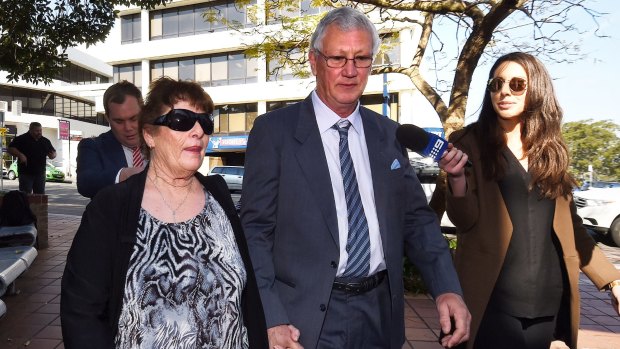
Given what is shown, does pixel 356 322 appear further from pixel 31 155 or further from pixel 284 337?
pixel 31 155

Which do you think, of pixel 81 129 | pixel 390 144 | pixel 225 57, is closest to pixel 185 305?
pixel 390 144

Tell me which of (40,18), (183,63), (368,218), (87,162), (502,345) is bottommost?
(502,345)

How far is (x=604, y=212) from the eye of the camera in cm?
1080

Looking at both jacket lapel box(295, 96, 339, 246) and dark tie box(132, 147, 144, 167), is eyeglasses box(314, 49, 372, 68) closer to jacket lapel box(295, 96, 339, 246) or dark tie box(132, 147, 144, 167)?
jacket lapel box(295, 96, 339, 246)

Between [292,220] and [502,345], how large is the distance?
124 cm

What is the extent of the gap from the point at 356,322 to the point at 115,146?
180 cm

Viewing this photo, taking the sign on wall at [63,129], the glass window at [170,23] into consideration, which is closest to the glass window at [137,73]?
the glass window at [170,23]

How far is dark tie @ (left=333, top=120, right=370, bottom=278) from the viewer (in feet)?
6.61

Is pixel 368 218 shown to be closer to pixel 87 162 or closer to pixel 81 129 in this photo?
pixel 87 162

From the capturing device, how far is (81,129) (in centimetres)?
4619

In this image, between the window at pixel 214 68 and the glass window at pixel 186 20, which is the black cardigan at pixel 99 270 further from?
the glass window at pixel 186 20

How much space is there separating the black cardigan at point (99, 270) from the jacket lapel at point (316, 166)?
2.14 feet

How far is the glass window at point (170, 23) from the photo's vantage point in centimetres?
3434

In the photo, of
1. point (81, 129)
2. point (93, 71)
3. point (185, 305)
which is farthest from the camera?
point (93, 71)
